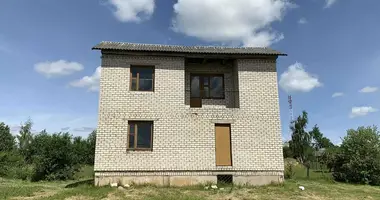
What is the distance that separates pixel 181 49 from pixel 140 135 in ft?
14.7

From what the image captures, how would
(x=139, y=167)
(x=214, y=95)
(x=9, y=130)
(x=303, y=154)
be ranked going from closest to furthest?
(x=139, y=167) < (x=214, y=95) < (x=303, y=154) < (x=9, y=130)

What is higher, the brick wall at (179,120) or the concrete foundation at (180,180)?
the brick wall at (179,120)

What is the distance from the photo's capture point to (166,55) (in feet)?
46.1

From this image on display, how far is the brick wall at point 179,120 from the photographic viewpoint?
1312 centimetres

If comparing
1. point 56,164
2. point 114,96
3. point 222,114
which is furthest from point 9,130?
point 222,114

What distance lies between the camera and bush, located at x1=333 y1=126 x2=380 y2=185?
17484 mm

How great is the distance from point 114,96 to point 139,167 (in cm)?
330

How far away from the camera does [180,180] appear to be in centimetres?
1312

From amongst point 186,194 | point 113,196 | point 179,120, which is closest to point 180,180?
point 186,194

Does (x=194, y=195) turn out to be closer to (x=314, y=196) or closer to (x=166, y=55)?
(x=314, y=196)

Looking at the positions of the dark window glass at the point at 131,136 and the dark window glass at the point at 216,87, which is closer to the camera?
the dark window glass at the point at 131,136

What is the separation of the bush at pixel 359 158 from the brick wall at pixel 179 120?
7.01 meters

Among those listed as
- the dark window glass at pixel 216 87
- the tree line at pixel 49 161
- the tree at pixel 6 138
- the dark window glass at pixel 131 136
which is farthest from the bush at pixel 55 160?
the tree at pixel 6 138

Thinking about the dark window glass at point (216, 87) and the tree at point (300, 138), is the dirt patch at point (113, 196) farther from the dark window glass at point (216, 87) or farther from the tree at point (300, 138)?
the tree at point (300, 138)
